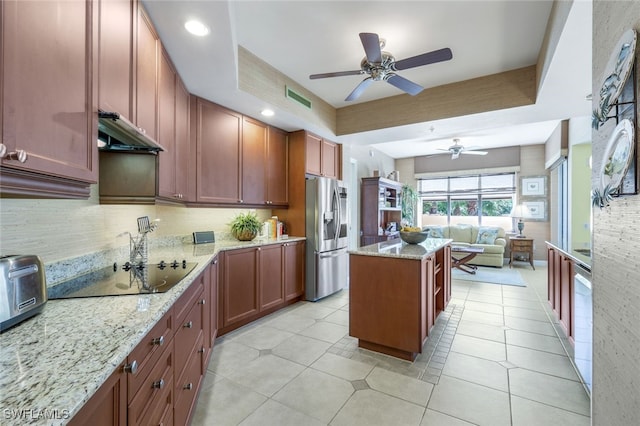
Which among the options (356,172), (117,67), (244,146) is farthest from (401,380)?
(356,172)

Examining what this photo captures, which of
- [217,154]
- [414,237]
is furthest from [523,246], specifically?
[217,154]

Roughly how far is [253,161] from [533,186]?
670cm

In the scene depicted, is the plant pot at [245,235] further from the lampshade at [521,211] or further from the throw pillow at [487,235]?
the lampshade at [521,211]

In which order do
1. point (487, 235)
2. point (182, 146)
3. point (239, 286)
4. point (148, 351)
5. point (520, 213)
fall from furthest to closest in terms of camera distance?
point (487, 235), point (520, 213), point (239, 286), point (182, 146), point (148, 351)

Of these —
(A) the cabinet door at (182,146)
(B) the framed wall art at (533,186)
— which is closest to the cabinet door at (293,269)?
(A) the cabinet door at (182,146)

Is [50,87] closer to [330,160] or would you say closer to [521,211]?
[330,160]

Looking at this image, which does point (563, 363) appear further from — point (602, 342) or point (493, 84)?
point (493, 84)

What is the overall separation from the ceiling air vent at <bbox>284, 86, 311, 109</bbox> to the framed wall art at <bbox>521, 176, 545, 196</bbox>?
599 cm

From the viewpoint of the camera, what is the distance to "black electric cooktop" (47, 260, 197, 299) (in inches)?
51.6

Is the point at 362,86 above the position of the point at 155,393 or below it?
above

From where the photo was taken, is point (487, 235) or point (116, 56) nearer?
point (116, 56)

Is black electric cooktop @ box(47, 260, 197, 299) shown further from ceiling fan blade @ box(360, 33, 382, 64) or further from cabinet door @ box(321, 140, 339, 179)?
cabinet door @ box(321, 140, 339, 179)

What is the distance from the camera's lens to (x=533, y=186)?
673cm

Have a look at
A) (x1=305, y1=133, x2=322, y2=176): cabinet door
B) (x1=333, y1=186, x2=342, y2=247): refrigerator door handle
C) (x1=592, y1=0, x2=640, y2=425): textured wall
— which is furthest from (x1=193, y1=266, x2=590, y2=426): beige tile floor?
(x1=305, y1=133, x2=322, y2=176): cabinet door
